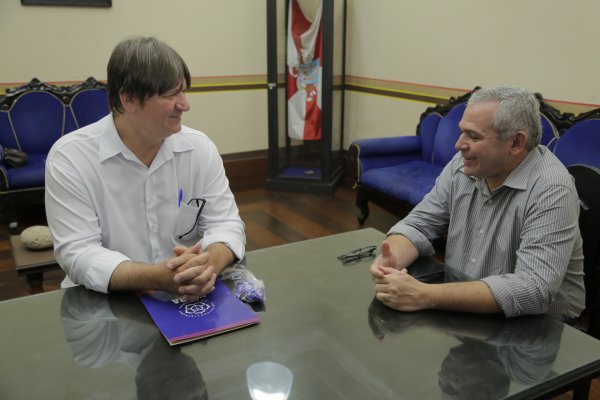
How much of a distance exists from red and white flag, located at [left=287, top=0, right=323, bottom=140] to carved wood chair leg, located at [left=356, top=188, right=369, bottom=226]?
1079 millimetres

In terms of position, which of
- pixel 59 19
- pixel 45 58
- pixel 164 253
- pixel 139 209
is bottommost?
pixel 164 253

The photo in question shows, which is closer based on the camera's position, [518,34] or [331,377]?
[331,377]

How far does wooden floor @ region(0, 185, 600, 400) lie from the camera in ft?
10.8

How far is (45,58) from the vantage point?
416 centimetres

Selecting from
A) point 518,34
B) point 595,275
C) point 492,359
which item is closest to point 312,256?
point 492,359

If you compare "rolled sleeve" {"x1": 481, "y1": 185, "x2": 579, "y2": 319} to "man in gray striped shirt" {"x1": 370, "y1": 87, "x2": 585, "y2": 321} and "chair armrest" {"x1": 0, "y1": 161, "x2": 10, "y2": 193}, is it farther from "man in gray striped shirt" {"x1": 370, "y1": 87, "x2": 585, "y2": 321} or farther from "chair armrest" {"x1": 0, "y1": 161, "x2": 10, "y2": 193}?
"chair armrest" {"x1": 0, "y1": 161, "x2": 10, "y2": 193}

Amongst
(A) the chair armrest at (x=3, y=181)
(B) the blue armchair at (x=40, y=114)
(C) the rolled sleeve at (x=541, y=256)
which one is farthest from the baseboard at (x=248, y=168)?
(C) the rolled sleeve at (x=541, y=256)

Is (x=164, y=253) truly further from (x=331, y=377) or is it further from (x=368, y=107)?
(x=368, y=107)

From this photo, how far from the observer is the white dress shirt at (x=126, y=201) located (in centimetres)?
136

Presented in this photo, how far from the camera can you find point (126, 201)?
147cm

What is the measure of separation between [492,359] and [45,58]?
4.29 meters

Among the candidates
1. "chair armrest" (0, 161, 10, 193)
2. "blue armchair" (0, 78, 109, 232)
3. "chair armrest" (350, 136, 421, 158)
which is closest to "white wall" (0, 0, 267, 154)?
"blue armchair" (0, 78, 109, 232)

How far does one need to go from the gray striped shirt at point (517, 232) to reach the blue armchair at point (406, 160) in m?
1.62

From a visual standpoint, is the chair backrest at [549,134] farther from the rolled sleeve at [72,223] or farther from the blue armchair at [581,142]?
the rolled sleeve at [72,223]
